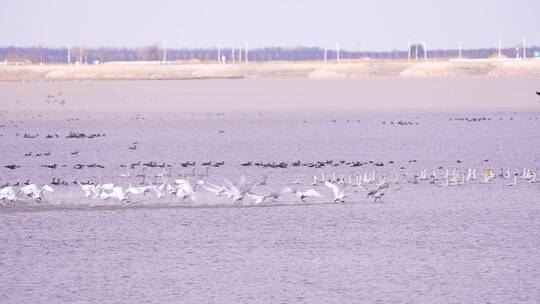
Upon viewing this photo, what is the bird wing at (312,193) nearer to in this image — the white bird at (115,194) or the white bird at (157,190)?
the white bird at (157,190)

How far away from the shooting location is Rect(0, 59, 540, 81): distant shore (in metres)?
150

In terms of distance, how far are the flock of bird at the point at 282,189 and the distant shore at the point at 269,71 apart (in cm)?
11423

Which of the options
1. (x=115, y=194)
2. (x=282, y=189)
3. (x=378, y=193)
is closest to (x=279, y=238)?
(x=378, y=193)

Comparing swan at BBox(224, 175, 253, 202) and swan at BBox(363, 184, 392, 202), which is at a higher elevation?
swan at BBox(224, 175, 253, 202)

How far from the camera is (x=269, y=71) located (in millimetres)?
162750

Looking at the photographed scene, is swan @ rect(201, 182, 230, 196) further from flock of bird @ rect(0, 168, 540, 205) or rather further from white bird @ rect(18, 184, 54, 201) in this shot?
white bird @ rect(18, 184, 54, 201)

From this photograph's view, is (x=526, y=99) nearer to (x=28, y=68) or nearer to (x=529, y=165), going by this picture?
(x=529, y=165)

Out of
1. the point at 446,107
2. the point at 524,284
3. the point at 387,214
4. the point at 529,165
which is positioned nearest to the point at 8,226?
the point at 387,214

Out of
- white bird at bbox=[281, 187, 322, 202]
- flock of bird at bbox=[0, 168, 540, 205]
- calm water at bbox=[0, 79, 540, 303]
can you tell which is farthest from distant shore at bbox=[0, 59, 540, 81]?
white bird at bbox=[281, 187, 322, 202]

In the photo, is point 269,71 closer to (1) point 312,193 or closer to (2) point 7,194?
(2) point 7,194

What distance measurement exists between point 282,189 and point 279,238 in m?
6.83

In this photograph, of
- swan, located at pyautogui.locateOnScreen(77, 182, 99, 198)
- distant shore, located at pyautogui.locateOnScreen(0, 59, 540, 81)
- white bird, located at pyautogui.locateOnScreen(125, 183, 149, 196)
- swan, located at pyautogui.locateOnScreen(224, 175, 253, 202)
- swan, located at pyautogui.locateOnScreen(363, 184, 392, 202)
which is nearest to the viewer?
swan, located at pyautogui.locateOnScreen(224, 175, 253, 202)

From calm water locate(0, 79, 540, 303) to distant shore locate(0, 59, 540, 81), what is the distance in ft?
355

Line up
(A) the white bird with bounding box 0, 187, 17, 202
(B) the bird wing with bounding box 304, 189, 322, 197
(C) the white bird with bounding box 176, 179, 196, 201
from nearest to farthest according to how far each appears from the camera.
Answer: (B) the bird wing with bounding box 304, 189, 322, 197
(C) the white bird with bounding box 176, 179, 196, 201
(A) the white bird with bounding box 0, 187, 17, 202
